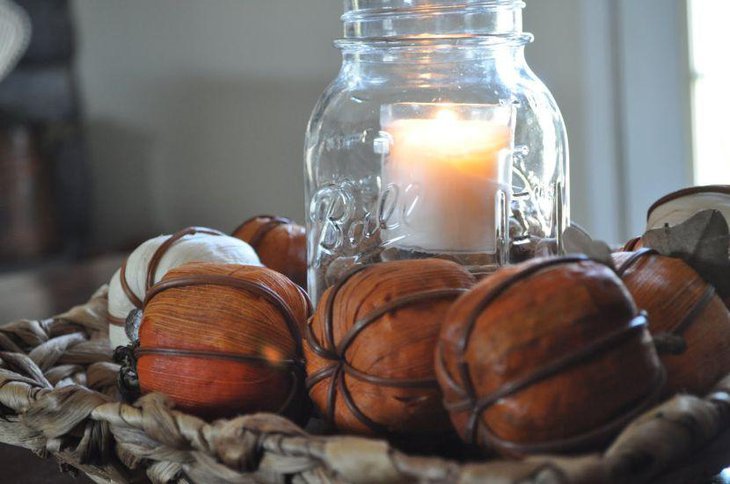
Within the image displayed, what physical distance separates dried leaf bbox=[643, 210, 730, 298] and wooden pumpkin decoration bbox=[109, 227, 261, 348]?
10.6 inches

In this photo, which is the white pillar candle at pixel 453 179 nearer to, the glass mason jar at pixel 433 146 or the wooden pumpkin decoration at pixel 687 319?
the glass mason jar at pixel 433 146

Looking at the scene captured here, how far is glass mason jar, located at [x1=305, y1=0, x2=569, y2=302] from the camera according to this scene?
551 mm

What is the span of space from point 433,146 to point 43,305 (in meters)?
0.75

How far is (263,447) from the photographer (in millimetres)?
383

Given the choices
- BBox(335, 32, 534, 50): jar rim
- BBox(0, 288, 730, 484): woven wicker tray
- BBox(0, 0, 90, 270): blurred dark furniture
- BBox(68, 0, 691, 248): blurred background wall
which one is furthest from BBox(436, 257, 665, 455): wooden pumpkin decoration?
BBox(0, 0, 90, 270): blurred dark furniture

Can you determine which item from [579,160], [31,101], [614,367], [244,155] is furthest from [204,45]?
[614,367]

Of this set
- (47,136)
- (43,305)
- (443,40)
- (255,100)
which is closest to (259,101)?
(255,100)

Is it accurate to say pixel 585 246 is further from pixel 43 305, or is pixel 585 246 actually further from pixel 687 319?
pixel 43 305

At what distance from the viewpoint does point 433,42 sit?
59 cm

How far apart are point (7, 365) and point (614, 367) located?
14.8 inches

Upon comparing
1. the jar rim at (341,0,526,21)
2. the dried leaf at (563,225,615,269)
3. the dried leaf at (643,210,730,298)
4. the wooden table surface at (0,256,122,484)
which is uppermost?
the jar rim at (341,0,526,21)

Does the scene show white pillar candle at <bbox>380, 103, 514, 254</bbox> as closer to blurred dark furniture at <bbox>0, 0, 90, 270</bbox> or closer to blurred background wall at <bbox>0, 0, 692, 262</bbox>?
blurred background wall at <bbox>0, 0, 692, 262</bbox>

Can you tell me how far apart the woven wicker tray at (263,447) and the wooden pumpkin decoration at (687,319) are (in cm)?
2

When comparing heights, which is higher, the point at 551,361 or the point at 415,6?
the point at 415,6
